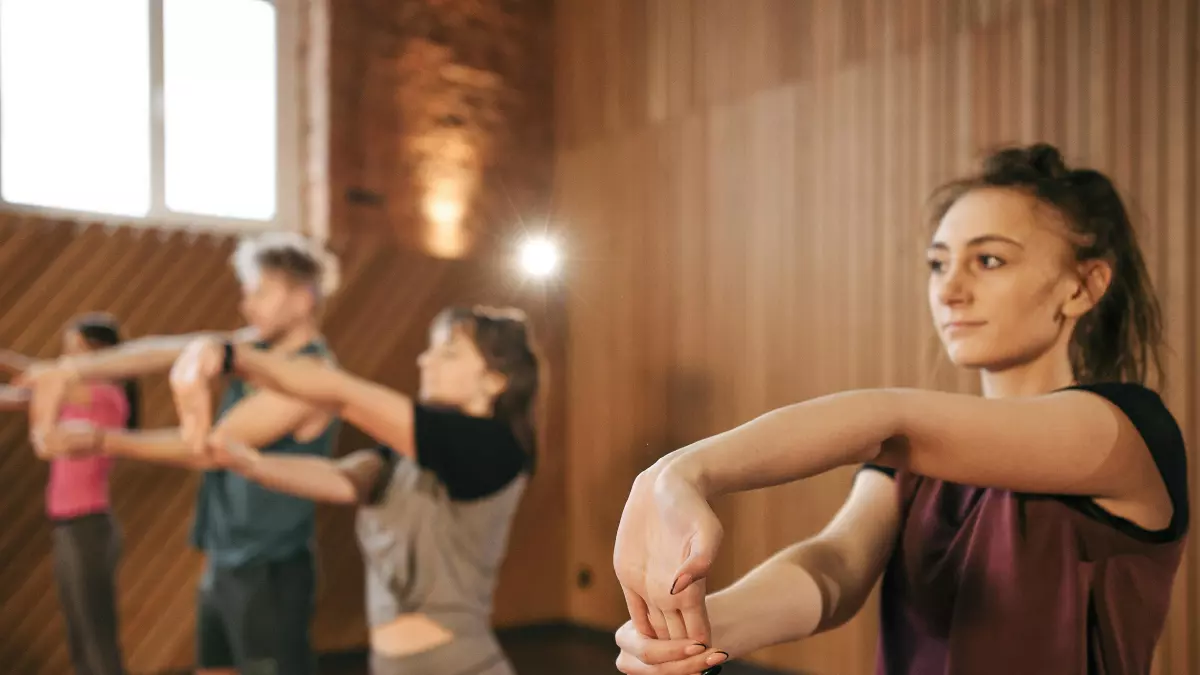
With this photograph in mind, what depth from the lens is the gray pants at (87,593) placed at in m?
3.38

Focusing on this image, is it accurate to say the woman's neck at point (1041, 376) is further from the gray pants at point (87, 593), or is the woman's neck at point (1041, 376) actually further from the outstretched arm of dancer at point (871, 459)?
the gray pants at point (87, 593)

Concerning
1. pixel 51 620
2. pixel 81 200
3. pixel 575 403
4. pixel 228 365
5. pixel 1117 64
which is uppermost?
pixel 1117 64

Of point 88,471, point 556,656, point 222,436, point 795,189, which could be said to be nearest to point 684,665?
point 222,436

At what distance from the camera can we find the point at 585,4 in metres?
5.46

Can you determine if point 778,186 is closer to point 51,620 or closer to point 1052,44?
point 1052,44

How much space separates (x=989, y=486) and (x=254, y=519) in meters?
2.20

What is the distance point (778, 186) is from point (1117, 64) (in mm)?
1442

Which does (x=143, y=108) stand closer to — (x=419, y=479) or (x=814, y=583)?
(x=419, y=479)

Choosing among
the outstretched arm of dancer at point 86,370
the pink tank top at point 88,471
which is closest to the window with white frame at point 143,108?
the pink tank top at point 88,471

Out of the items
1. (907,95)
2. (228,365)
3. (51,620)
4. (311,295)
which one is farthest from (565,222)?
(228,365)

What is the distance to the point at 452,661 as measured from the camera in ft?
7.09

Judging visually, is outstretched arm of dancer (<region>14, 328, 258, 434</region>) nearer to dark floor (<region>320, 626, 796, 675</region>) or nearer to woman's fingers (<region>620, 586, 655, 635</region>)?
dark floor (<region>320, 626, 796, 675</region>)

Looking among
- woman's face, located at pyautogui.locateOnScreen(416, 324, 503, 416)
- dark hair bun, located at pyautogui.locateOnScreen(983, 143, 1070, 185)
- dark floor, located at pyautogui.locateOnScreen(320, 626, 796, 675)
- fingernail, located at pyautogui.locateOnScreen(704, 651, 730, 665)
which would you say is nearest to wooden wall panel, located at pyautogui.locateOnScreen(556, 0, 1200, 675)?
dark floor, located at pyautogui.locateOnScreen(320, 626, 796, 675)

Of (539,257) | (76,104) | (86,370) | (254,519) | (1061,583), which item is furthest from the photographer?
(539,257)
